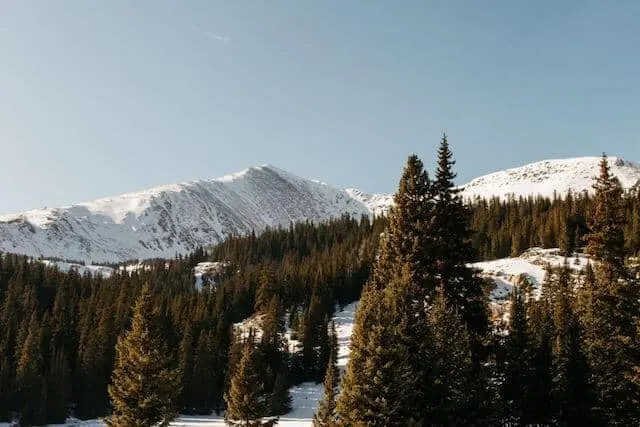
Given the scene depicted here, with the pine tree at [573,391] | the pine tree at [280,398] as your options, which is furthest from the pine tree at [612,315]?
the pine tree at [280,398]

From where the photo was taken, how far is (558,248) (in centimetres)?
12088

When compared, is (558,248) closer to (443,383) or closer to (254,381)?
(254,381)

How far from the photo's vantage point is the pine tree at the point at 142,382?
33.8 m

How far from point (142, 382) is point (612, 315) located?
31.4m

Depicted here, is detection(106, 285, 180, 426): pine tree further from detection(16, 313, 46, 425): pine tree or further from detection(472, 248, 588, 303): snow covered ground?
detection(472, 248, 588, 303): snow covered ground

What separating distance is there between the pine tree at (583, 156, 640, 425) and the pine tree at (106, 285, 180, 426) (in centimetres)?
2879

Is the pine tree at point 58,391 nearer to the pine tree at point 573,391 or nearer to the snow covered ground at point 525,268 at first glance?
the snow covered ground at point 525,268

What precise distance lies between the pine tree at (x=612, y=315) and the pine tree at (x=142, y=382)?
28.8 m

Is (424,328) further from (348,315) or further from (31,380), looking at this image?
(348,315)

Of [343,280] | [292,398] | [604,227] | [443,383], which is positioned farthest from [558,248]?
[443,383]

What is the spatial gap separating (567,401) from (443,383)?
18398 millimetres

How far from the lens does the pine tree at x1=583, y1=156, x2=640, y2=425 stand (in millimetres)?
37125

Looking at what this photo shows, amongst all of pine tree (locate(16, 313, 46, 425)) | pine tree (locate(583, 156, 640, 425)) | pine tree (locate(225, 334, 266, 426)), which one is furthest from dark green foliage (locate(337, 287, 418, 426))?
pine tree (locate(16, 313, 46, 425))

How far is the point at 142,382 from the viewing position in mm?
33969
